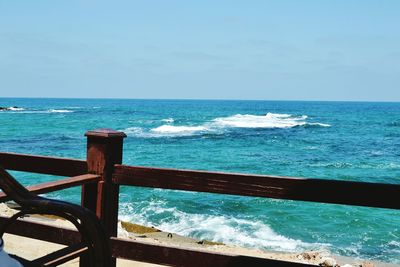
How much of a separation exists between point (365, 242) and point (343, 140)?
3017 cm

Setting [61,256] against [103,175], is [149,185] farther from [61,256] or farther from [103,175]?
[61,256]

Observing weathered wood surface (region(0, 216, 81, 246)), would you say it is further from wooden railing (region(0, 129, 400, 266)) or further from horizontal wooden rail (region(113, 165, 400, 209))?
horizontal wooden rail (region(113, 165, 400, 209))

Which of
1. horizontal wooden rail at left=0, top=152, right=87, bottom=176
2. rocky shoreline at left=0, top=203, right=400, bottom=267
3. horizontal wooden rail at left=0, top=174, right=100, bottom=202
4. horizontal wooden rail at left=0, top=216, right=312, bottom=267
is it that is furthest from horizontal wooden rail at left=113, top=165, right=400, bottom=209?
rocky shoreline at left=0, top=203, right=400, bottom=267

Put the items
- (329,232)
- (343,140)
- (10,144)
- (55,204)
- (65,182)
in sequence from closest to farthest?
(55,204)
(65,182)
(329,232)
(10,144)
(343,140)

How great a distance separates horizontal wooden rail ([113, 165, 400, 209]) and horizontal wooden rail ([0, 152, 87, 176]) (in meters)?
0.27

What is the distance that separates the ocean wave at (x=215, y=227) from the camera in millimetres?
10875

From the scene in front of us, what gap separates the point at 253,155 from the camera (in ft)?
93.7

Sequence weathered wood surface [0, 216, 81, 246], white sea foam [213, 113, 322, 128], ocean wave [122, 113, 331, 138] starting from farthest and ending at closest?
white sea foam [213, 113, 322, 128]
ocean wave [122, 113, 331, 138]
weathered wood surface [0, 216, 81, 246]

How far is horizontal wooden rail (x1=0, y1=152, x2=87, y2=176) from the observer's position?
2988mm

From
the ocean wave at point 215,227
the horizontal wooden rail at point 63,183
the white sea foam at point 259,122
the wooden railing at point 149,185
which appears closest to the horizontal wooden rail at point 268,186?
the wooden railing at point 149,185

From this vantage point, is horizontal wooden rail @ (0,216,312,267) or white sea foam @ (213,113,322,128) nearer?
horizontal wooden rail @ (0,216,312,267)

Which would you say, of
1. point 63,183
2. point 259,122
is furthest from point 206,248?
point 259,122

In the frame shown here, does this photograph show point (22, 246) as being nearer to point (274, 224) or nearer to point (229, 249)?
point (229, 249)

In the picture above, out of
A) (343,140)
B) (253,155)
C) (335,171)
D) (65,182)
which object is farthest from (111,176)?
(343,140)
